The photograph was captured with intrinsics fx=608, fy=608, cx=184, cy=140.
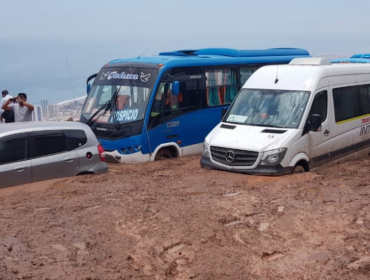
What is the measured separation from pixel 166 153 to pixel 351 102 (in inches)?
181

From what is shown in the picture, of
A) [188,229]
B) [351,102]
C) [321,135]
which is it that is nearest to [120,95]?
Answer: [321,135]

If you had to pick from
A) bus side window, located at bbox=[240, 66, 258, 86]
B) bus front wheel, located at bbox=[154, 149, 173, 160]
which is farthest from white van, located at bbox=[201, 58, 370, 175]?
bus side window, located at bbox=[240, 66, 258, 86]

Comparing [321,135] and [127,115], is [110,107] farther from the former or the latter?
[321,135]

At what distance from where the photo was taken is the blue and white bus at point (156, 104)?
14.3m

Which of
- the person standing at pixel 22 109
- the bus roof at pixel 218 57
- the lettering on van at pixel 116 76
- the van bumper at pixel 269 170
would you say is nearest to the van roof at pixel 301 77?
the van bumper at pixel 269 170

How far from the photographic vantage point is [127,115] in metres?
14.4

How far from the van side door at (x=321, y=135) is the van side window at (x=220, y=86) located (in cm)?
447

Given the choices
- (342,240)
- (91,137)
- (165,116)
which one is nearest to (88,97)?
(165,116)

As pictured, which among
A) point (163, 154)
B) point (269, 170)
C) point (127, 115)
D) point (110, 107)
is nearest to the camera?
point (269, 170)

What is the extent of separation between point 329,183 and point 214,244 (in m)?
3.92

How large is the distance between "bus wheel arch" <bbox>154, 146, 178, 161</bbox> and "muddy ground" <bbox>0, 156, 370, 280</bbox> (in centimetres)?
384

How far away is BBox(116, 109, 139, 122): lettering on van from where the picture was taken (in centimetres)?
1431

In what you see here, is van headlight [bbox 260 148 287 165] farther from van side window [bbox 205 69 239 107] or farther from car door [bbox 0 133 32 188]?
van side window [bbox 205 69 239 107]

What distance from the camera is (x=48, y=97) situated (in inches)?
998
